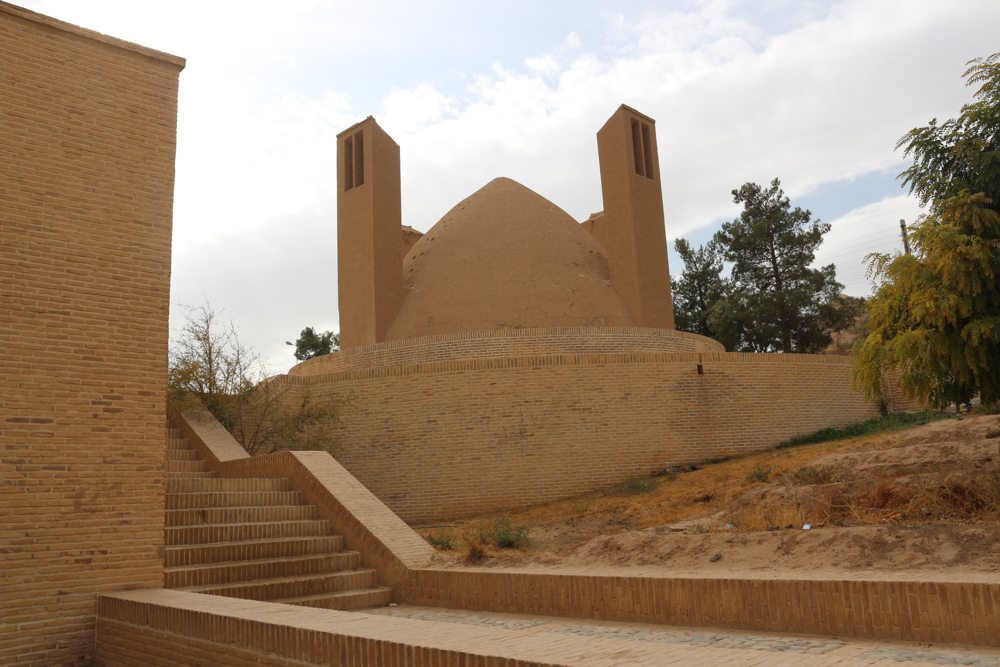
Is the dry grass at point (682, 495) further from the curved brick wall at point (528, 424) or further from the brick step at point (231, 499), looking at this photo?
the brick step at point (231, 499)

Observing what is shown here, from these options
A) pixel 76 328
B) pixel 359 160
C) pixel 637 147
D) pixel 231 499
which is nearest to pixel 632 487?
pixel 231 499

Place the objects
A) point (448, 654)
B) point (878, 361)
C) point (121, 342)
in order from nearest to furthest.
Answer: point (448, 654)
point (121, 342)
point (878, 361)

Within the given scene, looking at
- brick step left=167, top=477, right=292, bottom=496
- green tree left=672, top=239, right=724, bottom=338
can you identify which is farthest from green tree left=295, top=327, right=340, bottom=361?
brick step left=167, top=477, right=292, bottom=496

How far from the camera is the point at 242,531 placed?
653cm

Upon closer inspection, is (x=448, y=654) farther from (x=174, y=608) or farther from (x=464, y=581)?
(x=464, y=581)

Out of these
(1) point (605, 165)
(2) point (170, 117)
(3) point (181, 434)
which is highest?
(1) point (605, 165)

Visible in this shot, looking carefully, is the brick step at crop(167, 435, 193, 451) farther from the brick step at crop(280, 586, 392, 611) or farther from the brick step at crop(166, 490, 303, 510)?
the brick step at crop(280, 586, 392, 611)

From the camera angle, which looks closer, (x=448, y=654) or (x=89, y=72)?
(x=448, y=654)

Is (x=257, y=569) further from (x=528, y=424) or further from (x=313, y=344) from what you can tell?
(x=313, y=344)

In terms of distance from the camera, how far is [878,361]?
321 inches

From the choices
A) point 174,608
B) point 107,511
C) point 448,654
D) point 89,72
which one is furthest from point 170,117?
point 448,654

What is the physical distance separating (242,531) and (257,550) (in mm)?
343

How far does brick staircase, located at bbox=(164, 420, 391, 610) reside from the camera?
5859mm

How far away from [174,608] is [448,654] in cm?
231
